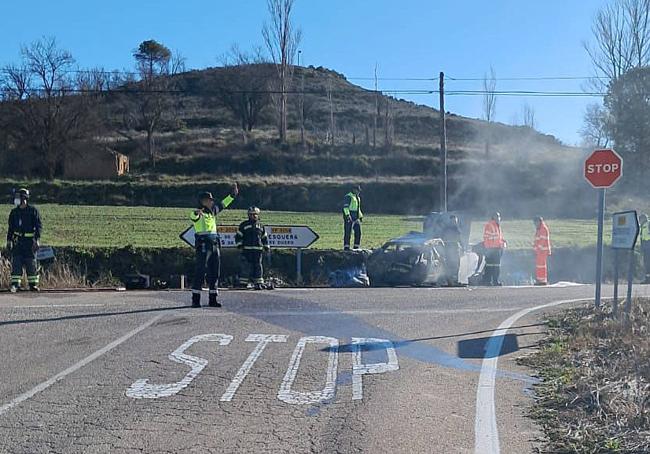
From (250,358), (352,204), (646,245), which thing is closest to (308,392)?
(250,358)

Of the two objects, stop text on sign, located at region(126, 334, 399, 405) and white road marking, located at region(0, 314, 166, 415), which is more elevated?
stop text on sign, located at region(126, 334, 399, 405)

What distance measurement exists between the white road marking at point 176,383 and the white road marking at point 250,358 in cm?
40

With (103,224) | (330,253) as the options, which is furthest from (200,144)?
(330,253)

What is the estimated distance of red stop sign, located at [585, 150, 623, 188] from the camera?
35.9 ft

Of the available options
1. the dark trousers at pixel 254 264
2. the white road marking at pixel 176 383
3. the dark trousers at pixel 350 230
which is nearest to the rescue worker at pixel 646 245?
the dark trousers at pixel 350 230

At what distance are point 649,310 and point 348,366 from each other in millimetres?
4848

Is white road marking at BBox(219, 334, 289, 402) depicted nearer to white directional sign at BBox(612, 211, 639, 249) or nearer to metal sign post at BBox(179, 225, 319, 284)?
white directional sign at BBox(612, 211, 639, 249)

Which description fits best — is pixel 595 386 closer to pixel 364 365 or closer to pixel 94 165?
pixel 364 365

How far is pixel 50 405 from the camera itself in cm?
614

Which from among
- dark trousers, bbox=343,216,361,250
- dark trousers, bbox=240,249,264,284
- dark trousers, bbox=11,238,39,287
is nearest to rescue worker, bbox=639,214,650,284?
dark trousers, bbox=343,216,361,250

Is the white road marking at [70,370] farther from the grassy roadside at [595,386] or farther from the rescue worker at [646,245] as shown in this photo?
the rescue worker at [646,245]

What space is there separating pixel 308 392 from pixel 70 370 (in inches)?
101

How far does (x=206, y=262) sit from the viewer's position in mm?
11859

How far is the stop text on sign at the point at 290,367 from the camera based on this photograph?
654 centimetres
